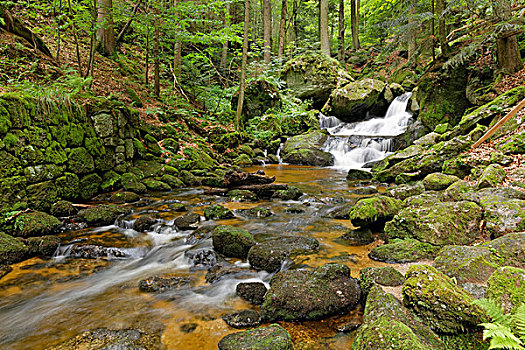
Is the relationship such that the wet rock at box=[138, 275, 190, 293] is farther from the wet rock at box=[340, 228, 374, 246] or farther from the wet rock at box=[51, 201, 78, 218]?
the wet rock at box=[51, 201, 78, 218]

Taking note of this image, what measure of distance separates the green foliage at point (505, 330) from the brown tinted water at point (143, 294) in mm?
1278

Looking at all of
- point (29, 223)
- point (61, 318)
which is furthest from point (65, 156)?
point (61, 318)

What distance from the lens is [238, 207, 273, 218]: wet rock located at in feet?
22.5

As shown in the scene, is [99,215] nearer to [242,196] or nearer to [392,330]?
[242,196]

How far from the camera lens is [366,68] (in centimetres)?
2473

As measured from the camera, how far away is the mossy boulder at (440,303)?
2.22m

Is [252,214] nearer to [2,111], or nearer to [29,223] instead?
[29,223]

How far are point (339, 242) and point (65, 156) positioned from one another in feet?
22.6

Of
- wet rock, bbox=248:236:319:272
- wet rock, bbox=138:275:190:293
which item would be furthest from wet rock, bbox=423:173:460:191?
wet rock, bbox=138:275:190:293

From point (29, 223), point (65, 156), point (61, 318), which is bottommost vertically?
point (61, 318)

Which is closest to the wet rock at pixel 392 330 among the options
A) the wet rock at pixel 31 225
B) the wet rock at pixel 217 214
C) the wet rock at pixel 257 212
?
the wet rock at pixel 257 212

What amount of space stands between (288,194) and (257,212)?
165 centimetres

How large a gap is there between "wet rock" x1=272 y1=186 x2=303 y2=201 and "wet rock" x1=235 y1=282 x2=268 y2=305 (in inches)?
181

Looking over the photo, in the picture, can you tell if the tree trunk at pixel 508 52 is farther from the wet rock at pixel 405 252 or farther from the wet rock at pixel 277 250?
the wet rock at pixel 277 250
